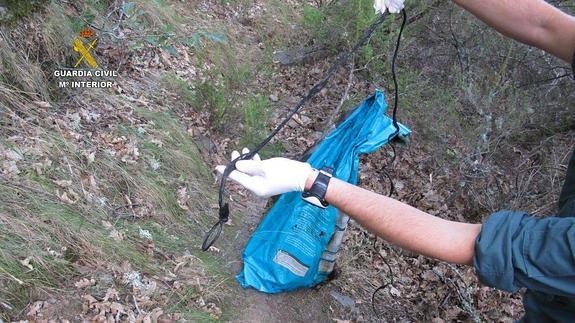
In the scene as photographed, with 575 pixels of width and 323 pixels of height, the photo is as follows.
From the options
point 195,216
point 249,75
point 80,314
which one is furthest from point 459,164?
point 80,314

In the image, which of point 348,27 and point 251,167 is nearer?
point 251,167

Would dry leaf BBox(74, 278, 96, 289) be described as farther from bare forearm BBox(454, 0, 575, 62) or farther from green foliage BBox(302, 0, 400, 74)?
green foliage BBox(302, 0, 400, 74)

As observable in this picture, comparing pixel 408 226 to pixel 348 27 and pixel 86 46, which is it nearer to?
pixel 86 46

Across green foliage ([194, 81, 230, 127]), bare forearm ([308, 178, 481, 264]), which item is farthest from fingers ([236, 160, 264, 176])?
green foliage ([194, 81, 230, 127])

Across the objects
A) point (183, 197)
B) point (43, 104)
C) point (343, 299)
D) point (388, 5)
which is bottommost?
point (343, 299)

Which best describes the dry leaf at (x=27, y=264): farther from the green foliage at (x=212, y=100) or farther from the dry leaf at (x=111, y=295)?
the green foliage at (x=212, y=100)

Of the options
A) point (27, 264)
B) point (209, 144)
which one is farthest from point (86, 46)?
point (27, 264)

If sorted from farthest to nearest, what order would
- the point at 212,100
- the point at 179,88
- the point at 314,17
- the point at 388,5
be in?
the point at 314,17 < the point at 179,88 < the point at 212,100 < the point at 388,5

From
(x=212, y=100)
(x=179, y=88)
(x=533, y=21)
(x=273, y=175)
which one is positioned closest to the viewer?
(x=273, y=175)

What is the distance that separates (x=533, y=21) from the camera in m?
2.12

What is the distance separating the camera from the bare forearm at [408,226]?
4.59 ft

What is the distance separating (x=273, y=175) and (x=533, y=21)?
138 centimetres

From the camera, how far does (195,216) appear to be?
320 cm

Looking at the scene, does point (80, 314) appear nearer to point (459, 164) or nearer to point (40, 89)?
point (40, 89)
